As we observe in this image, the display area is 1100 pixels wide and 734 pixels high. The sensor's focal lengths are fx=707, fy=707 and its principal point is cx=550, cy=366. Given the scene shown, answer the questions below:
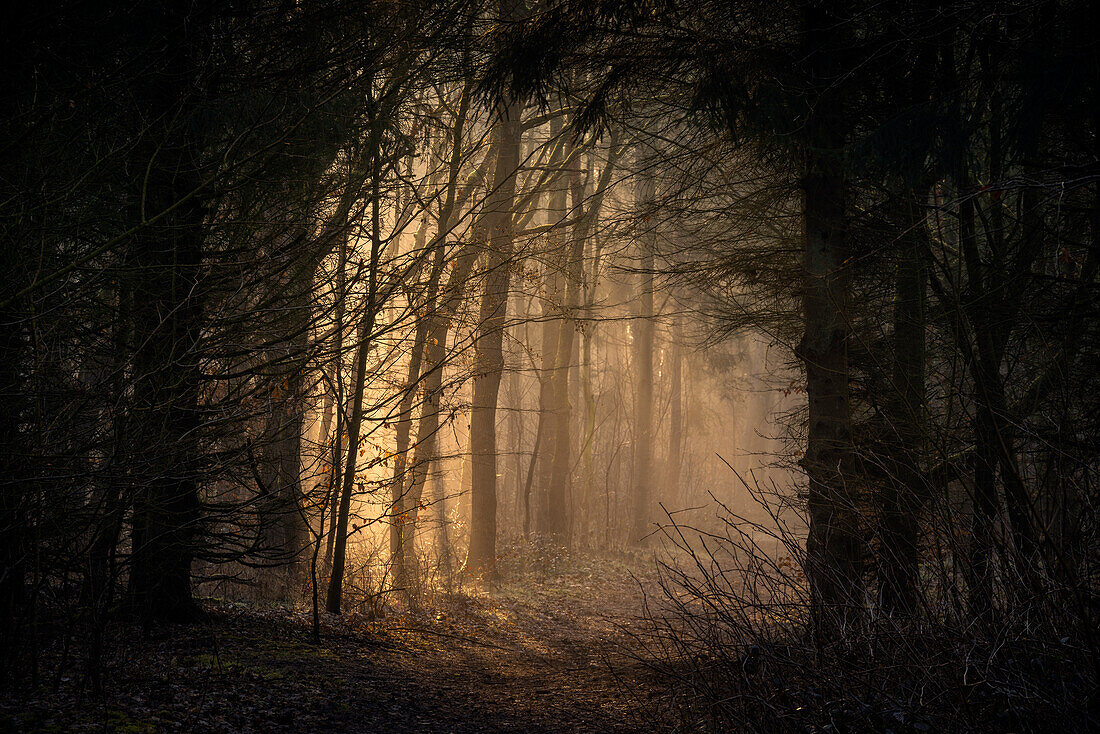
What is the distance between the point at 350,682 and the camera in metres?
5.68

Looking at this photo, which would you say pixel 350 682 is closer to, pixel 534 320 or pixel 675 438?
pixel 534 320

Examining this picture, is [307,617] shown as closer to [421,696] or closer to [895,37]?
[421,696]

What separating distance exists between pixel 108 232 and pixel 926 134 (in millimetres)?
6642

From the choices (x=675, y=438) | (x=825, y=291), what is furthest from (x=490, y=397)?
(x=675, y=438)

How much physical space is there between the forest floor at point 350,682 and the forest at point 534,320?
0.14ft

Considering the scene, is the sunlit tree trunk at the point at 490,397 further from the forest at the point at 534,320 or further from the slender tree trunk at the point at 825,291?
the slender tree trunk at the point at 825,291

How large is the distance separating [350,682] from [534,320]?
3602 millimetres

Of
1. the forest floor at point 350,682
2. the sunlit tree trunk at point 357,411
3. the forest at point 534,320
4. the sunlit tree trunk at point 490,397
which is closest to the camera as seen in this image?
the forest at point 534,320

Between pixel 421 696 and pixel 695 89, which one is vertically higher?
pixel 695 89

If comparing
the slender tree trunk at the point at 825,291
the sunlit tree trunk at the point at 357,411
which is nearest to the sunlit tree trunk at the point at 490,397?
the sunlit tree trunk at the point at 357,411

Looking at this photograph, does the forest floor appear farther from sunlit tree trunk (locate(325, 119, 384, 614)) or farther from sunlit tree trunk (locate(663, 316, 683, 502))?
sunlit tree trunk (locate(663, 316, 683, 502))

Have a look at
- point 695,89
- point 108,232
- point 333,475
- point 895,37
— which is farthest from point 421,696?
point 895,37

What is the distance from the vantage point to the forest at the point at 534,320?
141 inches

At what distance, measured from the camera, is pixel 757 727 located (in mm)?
→ 3604
